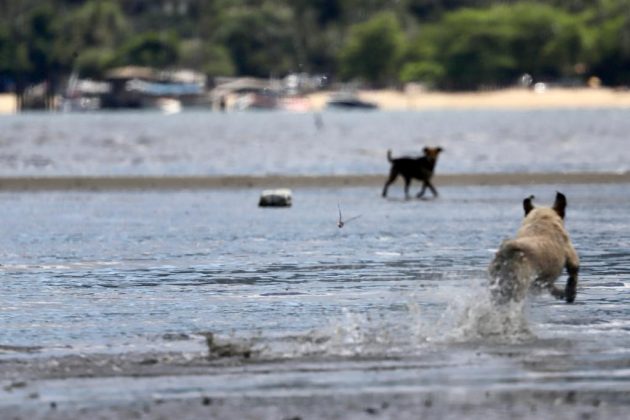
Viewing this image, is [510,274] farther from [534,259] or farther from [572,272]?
[572,272]

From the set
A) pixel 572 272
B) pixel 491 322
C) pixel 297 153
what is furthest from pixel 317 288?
pixel 297 153

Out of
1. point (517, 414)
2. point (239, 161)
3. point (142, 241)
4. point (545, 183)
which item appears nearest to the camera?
point (517, 414)

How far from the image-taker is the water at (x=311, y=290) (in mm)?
13828

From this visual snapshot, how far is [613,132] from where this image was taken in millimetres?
102938

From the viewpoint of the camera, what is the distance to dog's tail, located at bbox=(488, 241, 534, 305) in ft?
48.9

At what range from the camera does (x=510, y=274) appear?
587 inches

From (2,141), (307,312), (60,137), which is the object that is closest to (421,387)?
(307,312)

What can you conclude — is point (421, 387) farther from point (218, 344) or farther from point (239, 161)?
point (239, 161)

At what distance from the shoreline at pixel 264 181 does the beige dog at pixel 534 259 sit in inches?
1057

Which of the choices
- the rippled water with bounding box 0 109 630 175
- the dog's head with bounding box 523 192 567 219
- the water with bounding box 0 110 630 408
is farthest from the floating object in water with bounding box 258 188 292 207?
the dog's head with bounding box 523 192 567 219

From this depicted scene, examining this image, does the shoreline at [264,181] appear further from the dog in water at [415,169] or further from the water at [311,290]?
the dog in water at [415,169]

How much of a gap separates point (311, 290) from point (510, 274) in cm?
515

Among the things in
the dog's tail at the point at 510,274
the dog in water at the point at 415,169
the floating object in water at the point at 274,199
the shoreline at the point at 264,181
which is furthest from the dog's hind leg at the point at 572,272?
the shoreline at the point at 264,181

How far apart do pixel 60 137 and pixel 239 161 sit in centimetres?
4066
